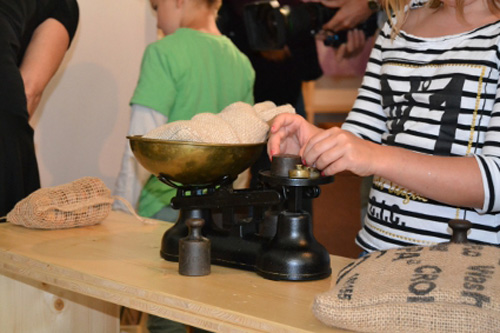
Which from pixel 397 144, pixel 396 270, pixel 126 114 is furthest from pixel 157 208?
pixel 396 270

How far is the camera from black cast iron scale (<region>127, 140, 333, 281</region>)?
94 centimetres

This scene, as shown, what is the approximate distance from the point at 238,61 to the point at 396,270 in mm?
1403

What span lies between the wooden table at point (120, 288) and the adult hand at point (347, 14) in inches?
59.7

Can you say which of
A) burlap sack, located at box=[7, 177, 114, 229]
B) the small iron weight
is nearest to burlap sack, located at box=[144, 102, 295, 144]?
the small iron weight

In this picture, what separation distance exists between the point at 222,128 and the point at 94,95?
1423 millimetres

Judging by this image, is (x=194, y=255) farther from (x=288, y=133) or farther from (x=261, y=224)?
(x=288, y=133)

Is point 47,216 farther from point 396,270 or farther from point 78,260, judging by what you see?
point 396,270

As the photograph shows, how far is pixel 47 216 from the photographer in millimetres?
1260

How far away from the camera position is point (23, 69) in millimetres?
1822

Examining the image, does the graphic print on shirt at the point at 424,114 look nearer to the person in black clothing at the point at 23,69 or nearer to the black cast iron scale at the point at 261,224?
the black cast iron scale at the point at 261,224

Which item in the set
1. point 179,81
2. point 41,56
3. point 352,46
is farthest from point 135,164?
point 352,46

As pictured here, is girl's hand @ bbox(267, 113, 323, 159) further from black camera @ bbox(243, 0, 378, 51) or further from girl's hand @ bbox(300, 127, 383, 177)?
black camera @ bbox(243, 0, 378, 51)

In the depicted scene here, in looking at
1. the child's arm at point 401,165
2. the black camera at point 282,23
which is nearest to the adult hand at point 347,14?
the black camera at point 282,23

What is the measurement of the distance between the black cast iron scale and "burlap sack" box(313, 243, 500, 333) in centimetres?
15
